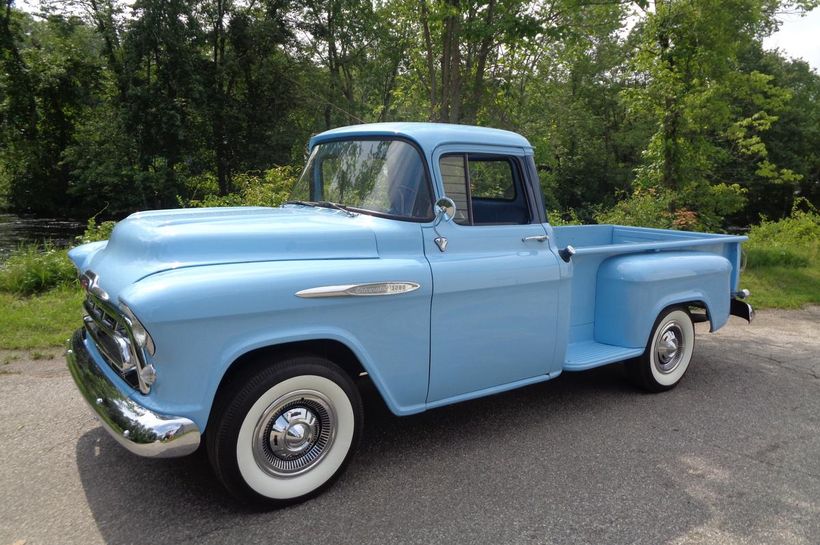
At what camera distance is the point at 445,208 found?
3.38 meters

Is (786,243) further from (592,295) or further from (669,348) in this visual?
(592,295)

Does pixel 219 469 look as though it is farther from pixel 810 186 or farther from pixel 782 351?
pixel 810 186

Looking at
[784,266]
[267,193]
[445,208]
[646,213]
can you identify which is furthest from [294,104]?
[445,208]

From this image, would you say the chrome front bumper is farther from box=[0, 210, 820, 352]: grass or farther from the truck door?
box=[0, 210, 820, 352]: grass

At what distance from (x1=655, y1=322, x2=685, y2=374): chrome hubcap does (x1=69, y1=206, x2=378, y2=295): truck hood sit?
2.68 meters

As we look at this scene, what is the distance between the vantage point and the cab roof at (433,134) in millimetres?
3486

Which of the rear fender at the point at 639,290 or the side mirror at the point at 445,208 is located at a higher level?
the side mirror at the point at 445,208

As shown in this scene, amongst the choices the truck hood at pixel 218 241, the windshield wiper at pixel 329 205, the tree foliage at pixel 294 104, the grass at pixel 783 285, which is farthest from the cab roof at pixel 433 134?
the tree foliage at pixel 294 104

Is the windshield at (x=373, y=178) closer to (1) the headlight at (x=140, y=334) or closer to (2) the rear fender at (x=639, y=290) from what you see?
(1) the headlight at (x=140, y=334)

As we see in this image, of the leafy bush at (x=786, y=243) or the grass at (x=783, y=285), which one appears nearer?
the grass at (x=783, y=285)

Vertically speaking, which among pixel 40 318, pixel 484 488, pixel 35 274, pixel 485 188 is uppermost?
pixel 485 188

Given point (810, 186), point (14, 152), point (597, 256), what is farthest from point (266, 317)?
point (810, 186)

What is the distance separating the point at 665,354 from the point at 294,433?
3.20 metres

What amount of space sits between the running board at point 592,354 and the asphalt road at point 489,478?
40 cm
